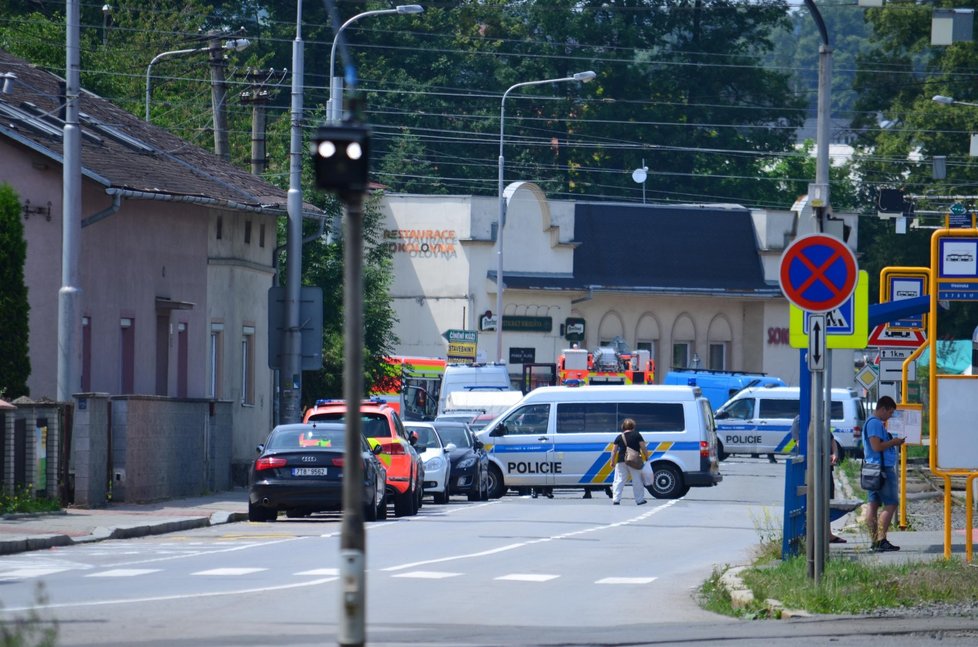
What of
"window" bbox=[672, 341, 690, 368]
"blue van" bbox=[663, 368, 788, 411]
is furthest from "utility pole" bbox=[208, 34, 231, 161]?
"window" bbox=[672, 341, 690, 368]

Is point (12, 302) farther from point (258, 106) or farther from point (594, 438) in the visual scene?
point (258, 106)

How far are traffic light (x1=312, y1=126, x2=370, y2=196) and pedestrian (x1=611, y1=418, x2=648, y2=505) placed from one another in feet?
80.4

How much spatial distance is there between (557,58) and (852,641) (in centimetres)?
7002

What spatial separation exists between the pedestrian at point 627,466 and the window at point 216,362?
9685mm

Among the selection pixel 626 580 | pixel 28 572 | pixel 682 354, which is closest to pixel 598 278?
pixel 682 354

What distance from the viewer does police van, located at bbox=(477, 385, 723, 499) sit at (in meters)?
36.3

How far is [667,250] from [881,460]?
5230 centimetres

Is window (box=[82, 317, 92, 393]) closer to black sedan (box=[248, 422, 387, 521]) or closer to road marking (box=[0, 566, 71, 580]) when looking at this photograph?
black sedan (box=[248, 422, 387, 521])

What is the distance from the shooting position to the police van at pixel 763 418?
53.7 meters

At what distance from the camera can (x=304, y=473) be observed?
25.9 metres

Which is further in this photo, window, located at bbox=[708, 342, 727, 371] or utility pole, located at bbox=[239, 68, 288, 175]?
window, located at bbox=[708, 342, 727, 371]

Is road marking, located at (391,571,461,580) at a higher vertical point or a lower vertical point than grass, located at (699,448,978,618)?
lower

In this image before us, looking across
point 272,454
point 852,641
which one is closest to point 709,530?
point 272,454

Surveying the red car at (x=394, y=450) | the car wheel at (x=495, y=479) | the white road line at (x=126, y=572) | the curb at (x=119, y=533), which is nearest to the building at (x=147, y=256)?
the red car at (x=394, y=450)
